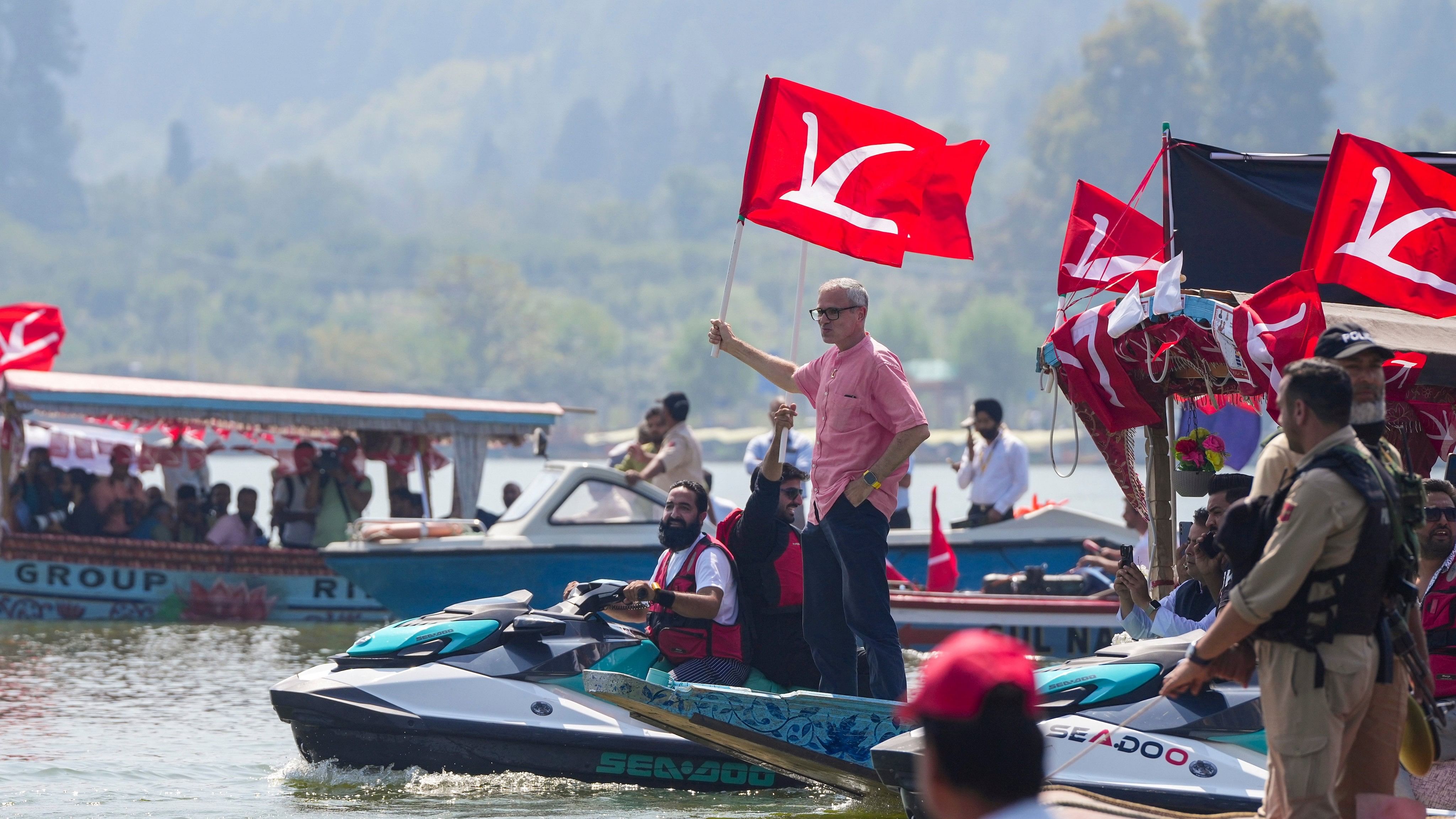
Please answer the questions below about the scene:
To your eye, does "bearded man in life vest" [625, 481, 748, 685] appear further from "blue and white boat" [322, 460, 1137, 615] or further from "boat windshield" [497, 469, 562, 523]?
"boat windshield" [497, 469, 562, 523]

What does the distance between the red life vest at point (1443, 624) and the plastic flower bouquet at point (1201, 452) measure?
204 centimetres

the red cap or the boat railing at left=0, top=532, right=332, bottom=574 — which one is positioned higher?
the red cap

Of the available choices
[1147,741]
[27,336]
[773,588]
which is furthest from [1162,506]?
[27,336]

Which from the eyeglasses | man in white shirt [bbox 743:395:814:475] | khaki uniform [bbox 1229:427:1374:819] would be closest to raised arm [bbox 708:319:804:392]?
the eyeglasses

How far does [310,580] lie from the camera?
16.0 meters

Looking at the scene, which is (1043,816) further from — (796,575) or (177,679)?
(177,679)

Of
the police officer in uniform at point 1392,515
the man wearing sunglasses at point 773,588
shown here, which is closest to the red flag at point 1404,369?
the police officer in uniform at point 1392,515

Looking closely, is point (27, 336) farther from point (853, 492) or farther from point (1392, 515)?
point (1392, 515)

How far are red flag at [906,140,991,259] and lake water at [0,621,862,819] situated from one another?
277 cm

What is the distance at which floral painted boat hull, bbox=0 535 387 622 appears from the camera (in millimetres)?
15977

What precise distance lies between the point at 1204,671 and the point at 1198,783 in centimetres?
194

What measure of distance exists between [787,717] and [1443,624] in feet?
8.39

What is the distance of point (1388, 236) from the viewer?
24.4 feet

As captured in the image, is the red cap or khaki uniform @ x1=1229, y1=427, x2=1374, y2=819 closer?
the red cap
